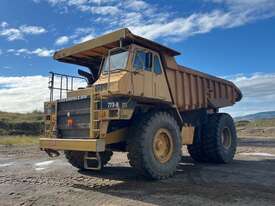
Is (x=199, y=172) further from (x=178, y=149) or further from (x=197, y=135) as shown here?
(x=197, y=135)

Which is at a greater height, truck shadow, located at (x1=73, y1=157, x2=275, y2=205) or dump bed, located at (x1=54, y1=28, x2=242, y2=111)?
dump bed, located at (x1=54, y1=28, x2=242, y2=111)

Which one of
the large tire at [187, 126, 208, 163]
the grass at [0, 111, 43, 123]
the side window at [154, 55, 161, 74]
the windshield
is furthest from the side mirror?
the grass at [0, 111, 43, 123]

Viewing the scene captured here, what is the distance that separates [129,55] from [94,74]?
2.38 m

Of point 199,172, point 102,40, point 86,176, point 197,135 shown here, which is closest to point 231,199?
point 199,172

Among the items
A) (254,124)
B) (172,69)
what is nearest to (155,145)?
(172,69)

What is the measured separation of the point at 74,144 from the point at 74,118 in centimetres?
89

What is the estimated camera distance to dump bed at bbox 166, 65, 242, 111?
36.2 feet

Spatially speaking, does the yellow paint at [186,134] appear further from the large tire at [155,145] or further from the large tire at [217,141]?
the large tire at [217,141]

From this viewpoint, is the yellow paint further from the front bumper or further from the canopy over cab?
the front bumper

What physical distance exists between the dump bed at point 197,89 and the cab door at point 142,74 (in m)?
1.04

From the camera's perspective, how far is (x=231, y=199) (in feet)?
Result: 23.5

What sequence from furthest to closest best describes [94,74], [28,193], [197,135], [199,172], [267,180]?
1. [197,135]
2. [94,74]
3. [199,172]
4. [267,180]
5. [28,193]

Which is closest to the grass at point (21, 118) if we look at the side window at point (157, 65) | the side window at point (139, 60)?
the side window at point (157, 65)

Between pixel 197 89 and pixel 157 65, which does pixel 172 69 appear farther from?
pixel 197 89
